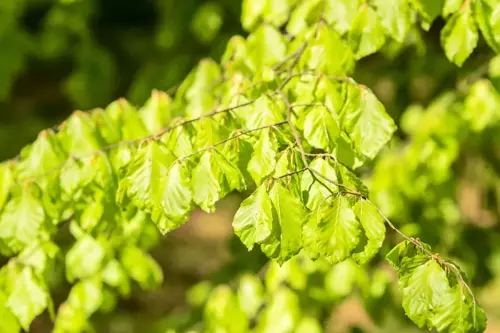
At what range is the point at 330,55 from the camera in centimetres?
185

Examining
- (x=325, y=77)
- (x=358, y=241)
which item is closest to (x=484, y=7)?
(x=325, y=77)

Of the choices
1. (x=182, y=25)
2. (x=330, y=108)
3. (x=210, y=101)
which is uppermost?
(x=330, y=108)

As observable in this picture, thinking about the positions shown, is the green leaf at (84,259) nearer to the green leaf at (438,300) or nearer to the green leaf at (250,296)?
the green leaf at (250,296)

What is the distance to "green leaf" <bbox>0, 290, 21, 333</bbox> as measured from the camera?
191 cm

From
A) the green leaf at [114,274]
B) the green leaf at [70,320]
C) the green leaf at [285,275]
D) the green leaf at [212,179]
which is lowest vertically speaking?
the green leaf at [285,275]

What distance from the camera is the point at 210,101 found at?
221 centimetres

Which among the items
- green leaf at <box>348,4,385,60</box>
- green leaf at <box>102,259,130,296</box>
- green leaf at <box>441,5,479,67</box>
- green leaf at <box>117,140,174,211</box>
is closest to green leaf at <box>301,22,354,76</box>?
green leaf at <box>348,4,385,60</box>

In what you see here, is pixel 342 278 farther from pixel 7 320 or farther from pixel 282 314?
pixel 7 320

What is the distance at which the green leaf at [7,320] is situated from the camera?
191 centimetres

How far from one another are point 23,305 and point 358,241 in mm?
1026

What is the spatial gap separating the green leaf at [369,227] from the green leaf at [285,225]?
119 millimetres

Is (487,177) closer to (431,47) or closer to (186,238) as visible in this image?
(431,47)

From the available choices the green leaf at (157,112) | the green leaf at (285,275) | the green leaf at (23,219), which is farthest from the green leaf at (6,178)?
the green leaf at (285,275)

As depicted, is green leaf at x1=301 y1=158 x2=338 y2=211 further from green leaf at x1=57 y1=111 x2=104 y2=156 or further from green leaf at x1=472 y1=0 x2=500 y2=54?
green leaf at x1=57 y1=111 x2=104 y2=156
